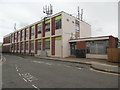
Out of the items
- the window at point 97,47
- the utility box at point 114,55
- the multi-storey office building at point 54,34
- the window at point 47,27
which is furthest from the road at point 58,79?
the window at point 47,27

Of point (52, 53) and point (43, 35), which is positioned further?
point (43, 35)

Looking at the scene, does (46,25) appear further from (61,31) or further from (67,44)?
(67,44)

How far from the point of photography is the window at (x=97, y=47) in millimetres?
19484

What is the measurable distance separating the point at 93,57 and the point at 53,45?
10821mm

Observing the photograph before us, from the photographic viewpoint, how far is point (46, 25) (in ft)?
101

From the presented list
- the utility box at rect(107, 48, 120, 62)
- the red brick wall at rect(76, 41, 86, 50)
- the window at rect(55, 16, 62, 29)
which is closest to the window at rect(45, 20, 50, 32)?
the window at rect(55, 16, 62, 29)

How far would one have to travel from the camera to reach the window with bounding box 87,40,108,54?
63.9 ft

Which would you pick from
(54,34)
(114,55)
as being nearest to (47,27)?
(54,34)

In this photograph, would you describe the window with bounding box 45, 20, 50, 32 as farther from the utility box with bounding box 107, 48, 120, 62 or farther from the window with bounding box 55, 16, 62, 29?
the utility box with bounding box 107, 48, 120, 62

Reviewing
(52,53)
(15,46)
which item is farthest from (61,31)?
(15,46)

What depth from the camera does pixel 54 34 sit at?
90.3ft

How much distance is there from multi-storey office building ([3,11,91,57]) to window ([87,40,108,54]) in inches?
234

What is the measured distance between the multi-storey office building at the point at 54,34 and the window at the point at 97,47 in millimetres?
5949

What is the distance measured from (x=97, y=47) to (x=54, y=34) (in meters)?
11.5
